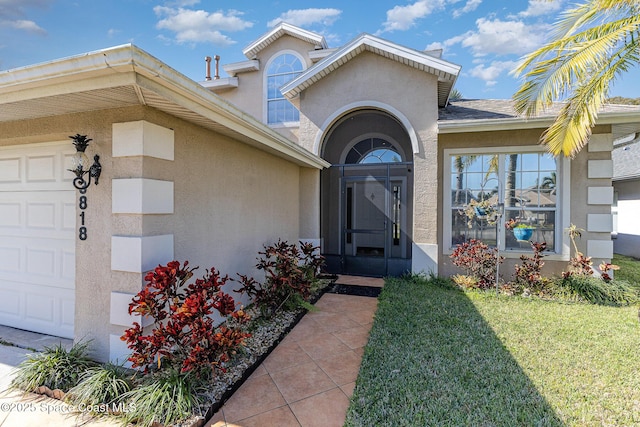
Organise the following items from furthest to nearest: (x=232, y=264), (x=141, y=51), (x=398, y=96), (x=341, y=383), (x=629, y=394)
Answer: (x=398, y=96)
(x=232, y=264)
(x=341, y=383)
(x=629, y=394)
(x=141, y=51)

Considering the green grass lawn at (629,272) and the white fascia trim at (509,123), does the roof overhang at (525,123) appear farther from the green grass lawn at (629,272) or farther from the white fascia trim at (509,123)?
the green grass lawn at (629,272)

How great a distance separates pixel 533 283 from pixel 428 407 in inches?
Answer: 226

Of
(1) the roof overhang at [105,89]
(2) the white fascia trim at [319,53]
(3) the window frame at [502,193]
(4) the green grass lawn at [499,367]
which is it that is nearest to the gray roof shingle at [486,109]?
(3) the window frame at [502,193]

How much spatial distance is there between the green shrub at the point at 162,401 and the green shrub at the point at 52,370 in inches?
35.0

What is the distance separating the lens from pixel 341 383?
3.72m

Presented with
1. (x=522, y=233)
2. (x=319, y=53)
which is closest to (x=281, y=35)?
(x=319, y=53)

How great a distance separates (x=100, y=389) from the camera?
10.4 ft

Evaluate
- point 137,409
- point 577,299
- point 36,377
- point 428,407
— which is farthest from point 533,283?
point 36,377

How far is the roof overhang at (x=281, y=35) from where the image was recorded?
40.3 ft

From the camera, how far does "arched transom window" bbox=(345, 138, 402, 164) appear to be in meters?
9.98

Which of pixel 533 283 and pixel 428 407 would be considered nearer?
pixel 428 407

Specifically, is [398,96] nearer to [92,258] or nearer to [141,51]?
[141,51]

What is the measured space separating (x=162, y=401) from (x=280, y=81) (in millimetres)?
12398

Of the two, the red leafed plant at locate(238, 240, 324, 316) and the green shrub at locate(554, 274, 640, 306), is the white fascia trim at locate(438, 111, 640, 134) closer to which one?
the green shrub at locate(554, 274, 640, 306)
